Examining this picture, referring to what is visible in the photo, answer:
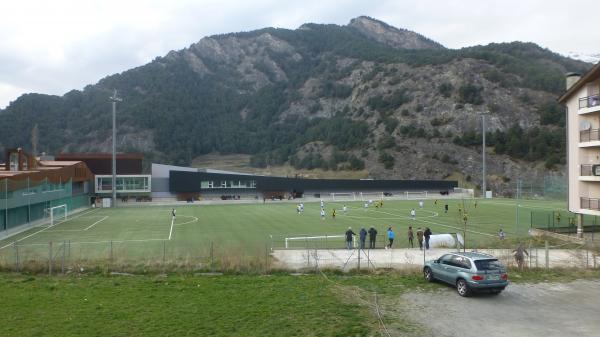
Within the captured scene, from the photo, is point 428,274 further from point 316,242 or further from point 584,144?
point 584,144

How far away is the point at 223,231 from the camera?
1665 inches

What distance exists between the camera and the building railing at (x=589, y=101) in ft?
116

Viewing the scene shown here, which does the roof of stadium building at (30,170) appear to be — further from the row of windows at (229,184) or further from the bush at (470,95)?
the bush at (470,95)

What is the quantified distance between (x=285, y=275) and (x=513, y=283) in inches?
376

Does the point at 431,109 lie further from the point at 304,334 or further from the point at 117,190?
the point at 304,334

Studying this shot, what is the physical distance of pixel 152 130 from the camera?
188750mm

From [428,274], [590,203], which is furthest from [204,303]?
[590,203]

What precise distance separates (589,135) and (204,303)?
108 feet

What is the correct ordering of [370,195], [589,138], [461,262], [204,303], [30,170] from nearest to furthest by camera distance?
[204,303]
[461,262]
[589,138]
[30,170]
[370,195]

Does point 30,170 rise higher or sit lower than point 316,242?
higher

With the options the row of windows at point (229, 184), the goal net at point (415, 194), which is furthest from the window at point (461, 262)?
the row of windows at point (229, 184)

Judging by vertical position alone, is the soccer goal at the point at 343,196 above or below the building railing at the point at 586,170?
below

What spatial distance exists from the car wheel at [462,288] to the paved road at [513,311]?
0.67ft

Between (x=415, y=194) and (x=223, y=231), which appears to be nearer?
(x=223, y=231)
